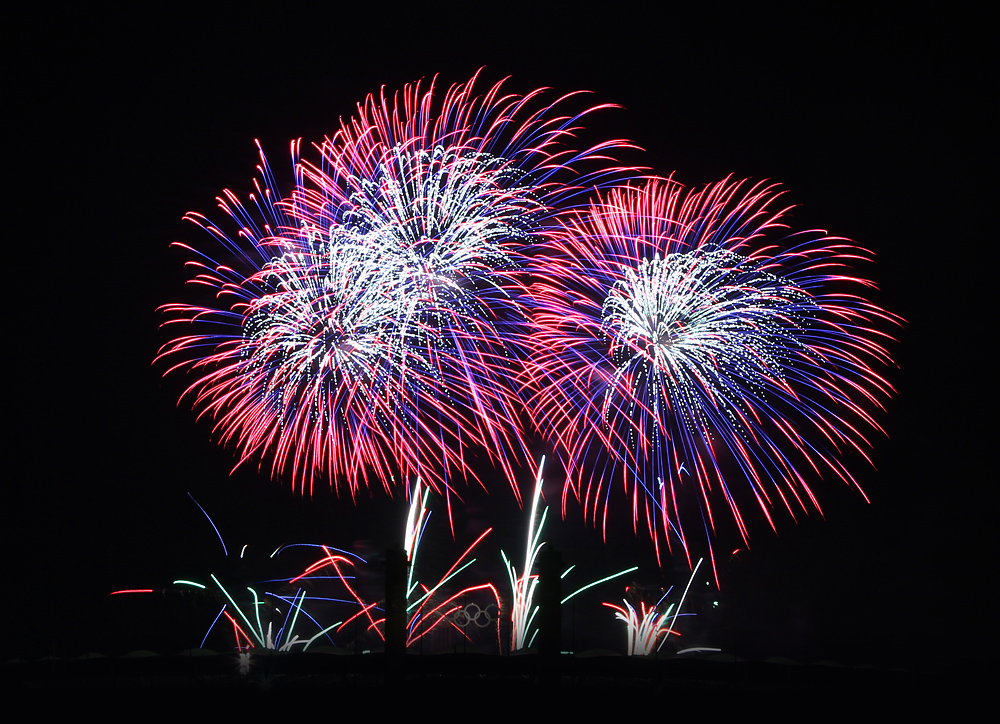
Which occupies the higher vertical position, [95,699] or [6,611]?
[6,611]

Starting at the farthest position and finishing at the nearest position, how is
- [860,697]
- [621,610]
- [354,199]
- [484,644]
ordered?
[621,610] < [484,644] < [354,199] < [860,697]

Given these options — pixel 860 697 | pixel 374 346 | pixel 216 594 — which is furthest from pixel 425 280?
pixel 216 594

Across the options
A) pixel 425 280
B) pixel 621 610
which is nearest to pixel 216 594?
pixel 621 610

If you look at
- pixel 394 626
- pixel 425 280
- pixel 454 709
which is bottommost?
pixel 454 709

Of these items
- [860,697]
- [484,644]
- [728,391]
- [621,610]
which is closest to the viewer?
[860,697]

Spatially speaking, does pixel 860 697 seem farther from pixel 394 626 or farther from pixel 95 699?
pixel 95 699

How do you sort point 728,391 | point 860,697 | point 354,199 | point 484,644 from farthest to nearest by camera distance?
point 484,644 < point 728,391 < point 354,199 < point 860,697

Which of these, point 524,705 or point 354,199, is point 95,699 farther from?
point 354,199

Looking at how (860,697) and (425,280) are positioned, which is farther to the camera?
(425,280)

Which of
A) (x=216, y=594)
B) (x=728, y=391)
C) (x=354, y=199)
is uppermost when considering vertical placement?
(x=354, y=199)
